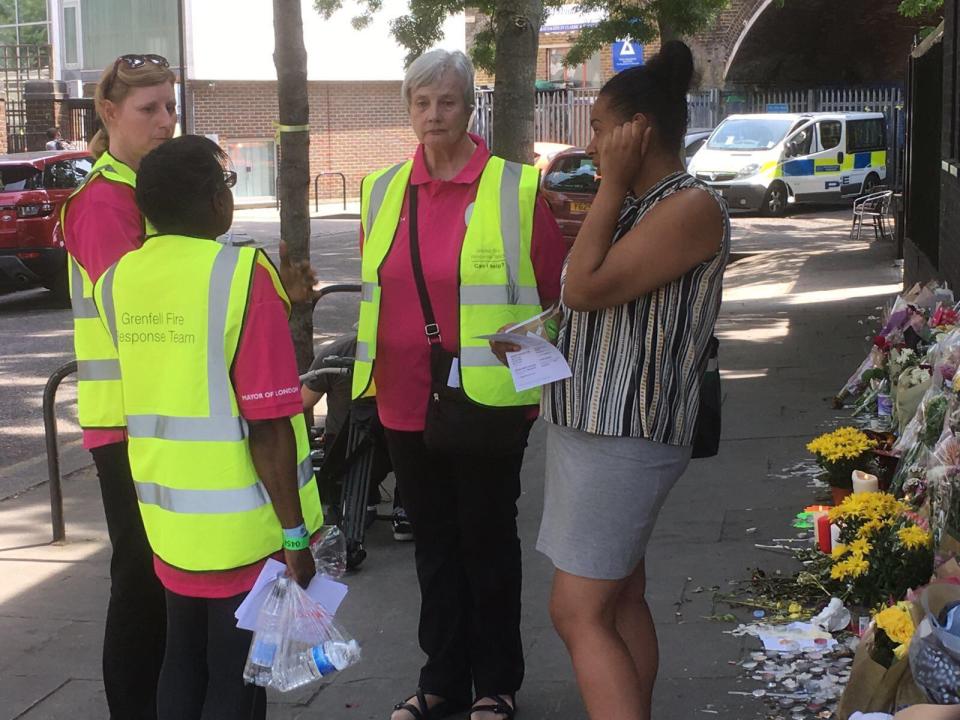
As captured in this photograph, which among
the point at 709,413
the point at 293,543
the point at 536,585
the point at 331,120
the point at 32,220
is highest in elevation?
the point at 331,120

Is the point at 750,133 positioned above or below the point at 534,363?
above

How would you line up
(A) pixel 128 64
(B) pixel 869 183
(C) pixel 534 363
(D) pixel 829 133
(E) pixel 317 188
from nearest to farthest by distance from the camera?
(C) pixel 534 363 < (A) pixel 128 64 < (D) pixel 829 133 < (B) pixel 869 183 < (E) pixel 317 188

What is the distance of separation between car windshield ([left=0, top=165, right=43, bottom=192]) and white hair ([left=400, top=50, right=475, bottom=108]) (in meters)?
12.8

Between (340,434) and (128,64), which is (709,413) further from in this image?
(340,434)

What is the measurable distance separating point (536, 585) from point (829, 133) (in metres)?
24.3

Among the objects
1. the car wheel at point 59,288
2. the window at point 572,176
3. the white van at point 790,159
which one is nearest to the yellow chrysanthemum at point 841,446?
the car wheel at point 59,288

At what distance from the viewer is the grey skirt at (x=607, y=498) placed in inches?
122

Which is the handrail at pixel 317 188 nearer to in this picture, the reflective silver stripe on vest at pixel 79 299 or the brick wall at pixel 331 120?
the brick wall at pixel 331 120

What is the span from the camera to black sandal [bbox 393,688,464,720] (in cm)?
403

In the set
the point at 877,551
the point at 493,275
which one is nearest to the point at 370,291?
the point at 493,275

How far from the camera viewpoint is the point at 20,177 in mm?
15789

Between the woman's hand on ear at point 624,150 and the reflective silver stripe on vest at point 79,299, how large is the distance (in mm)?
1402

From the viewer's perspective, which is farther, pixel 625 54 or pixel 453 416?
pixel 625 54

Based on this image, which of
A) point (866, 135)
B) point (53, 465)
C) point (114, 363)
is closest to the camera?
point (114, 363)
